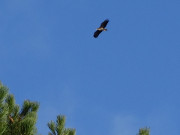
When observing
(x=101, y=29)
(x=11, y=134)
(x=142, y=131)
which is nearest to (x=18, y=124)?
(x=11, y=134)

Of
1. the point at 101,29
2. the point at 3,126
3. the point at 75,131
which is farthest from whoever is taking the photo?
the point at 101,29

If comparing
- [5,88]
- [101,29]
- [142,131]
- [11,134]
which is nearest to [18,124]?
[11,134]

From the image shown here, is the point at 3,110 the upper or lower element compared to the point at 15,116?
lower

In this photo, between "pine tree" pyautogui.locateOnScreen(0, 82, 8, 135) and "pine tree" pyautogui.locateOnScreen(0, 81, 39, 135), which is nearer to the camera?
"pine tree" pyautogui.locateOnScreen(0, 82, 8, 135)

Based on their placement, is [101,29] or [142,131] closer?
[142,131]

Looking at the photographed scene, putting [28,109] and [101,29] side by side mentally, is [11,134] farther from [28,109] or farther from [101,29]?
[101,29]

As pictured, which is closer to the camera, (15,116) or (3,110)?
(3,110)

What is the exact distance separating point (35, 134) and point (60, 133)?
0.51 m

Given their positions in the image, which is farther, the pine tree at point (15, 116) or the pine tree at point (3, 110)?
the pine tree at point (15, 116)

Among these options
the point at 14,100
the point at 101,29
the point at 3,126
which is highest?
the point at 101,29

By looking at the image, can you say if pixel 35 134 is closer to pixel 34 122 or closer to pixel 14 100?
pixel 34 122

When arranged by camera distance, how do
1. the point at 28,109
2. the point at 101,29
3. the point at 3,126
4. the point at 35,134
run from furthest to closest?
the point at 101,29 → the point at 28,109 → the point at 35,134 → the point at 3,126

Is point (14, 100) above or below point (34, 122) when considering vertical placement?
above

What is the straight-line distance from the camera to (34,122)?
21.0 feet
